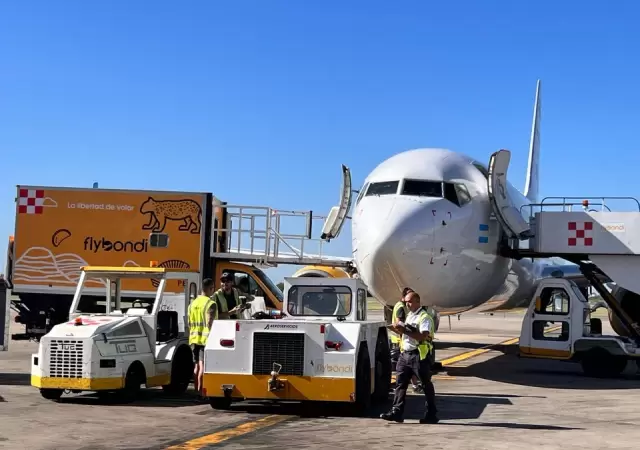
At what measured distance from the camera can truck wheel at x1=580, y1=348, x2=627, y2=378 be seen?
15792 mm

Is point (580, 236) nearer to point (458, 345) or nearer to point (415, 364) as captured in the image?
point (415, 364)

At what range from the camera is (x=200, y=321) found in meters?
11.4

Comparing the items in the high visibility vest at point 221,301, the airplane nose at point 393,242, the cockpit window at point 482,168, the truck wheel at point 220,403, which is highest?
the cockpit window at point 482,168

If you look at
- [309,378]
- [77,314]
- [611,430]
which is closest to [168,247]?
[77,314]

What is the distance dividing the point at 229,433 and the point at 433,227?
6080 millimetres

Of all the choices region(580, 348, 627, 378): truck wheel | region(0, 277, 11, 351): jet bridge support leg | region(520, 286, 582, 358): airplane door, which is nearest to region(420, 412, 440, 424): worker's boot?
region(0, 277, 11, 351): jet bridge support leg

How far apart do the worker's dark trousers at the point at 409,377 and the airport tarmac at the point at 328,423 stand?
0.84 feet

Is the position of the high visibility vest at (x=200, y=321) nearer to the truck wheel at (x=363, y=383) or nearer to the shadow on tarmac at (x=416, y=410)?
the shadow on tarmac at (x=416, y=410)

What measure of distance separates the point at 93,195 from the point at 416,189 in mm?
7858

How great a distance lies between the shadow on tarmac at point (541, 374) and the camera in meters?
14.6

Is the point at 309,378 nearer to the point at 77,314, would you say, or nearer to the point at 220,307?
the point at 220,307

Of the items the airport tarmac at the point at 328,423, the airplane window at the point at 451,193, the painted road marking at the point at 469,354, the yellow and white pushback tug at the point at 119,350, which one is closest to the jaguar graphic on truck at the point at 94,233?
the airport tarmac at the point at 328,423

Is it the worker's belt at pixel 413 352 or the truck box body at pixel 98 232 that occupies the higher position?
the truck box body at pixel 98 232

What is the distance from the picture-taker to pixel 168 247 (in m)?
18.2
